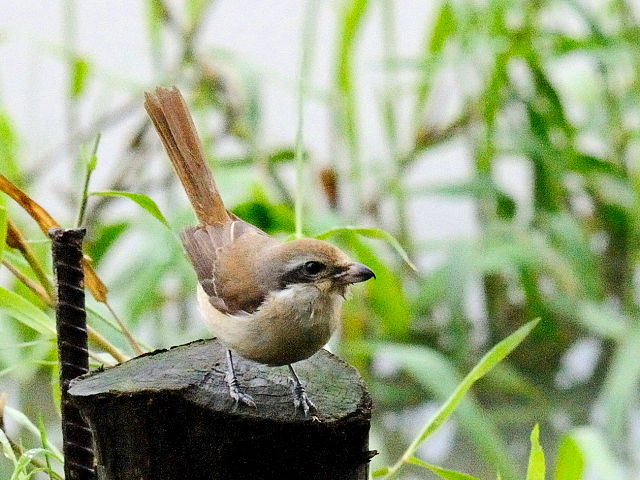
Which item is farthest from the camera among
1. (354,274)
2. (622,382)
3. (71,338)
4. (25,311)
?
(622,382)

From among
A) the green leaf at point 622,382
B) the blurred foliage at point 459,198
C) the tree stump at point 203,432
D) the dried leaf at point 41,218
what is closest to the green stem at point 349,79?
the blurred foliage at point 459,198

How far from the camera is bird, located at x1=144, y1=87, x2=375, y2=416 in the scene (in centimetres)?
162

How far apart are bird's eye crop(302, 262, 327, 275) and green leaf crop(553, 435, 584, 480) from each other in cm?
44

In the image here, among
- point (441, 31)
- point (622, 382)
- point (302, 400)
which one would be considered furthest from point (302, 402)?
point (441, 31)

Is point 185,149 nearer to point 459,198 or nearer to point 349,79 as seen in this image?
point 349,79

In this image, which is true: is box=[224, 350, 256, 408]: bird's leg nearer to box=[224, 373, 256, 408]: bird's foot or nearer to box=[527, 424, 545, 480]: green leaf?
box=[224, 373, 256, 408]: bird's foot

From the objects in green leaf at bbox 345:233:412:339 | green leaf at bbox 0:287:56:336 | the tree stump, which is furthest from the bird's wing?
green leaf at bbox 345:233:412:339

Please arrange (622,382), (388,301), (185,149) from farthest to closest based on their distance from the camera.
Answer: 1. (388,301)
2. (622,382)
3. (185,149)

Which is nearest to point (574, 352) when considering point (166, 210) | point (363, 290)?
point (363, 290)

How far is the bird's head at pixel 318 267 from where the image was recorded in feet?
5.52

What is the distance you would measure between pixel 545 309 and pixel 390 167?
73 centimetres

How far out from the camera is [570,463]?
5.01ft

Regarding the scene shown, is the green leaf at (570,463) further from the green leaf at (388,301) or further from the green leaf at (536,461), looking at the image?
the green leaf at (388,301)

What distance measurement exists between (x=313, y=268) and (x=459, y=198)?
2.15 metres
